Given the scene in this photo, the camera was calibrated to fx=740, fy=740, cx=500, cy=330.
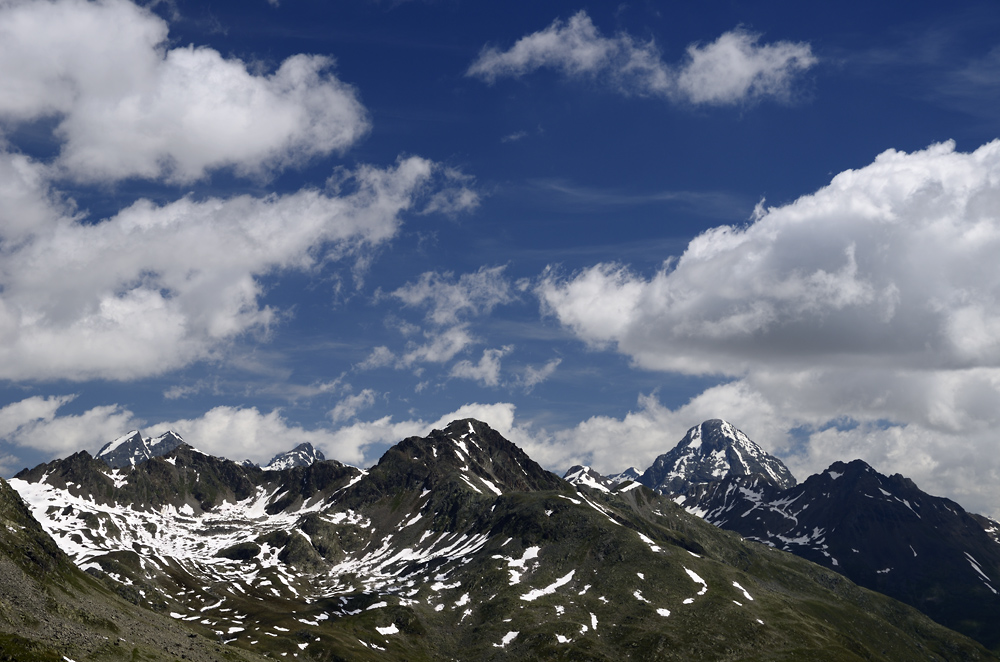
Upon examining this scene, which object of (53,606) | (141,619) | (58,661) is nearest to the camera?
(58,661)

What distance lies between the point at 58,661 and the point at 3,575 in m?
44.7

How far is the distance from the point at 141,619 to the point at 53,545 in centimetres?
3196

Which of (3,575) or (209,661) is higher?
(3,575)

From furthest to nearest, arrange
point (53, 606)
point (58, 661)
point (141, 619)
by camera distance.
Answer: point (141, 619) → point (53, 606) → point (58, 661)

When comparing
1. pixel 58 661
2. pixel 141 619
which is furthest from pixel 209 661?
pixel 58 661

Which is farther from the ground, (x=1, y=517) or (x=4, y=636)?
(x=1, y=517)

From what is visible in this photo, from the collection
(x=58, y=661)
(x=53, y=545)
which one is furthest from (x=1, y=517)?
(x=58, y=661)

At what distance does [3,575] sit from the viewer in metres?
151

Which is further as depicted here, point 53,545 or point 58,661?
point 53,545

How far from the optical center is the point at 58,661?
388 ft

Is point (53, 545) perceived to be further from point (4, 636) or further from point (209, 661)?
point (4, 636)

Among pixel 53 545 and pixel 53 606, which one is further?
pixel 53 545

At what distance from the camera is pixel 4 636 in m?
120

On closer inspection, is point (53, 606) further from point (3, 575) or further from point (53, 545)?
point (53, 545)
